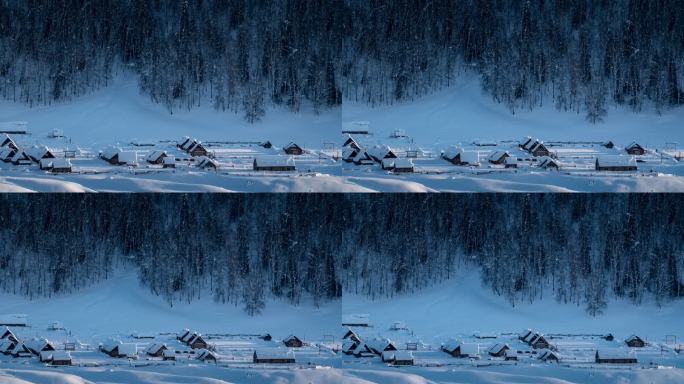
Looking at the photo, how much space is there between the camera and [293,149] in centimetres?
3316

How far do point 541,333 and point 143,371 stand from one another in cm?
751

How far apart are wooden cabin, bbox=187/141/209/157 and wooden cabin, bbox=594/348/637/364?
323 inches

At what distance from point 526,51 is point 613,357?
20.4 ft

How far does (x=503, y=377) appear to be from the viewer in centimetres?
3212

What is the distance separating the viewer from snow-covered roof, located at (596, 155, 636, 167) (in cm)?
3303

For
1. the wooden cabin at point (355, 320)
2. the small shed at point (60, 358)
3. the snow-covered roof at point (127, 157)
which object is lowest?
the small shed at point (60, 358)

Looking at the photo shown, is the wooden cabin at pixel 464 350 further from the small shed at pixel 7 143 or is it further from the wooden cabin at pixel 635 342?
the small shed at pixel 7 143

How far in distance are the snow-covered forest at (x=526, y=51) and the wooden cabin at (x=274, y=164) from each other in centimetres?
192

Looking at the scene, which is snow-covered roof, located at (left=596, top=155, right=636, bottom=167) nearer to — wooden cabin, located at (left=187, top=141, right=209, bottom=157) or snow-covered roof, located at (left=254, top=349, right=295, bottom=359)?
snow-covered roof, located at (left=254, top=349, right=295, bottom=359)

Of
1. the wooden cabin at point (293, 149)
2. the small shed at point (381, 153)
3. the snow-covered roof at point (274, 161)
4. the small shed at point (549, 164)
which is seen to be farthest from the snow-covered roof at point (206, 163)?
the small shed at point (549, 164)

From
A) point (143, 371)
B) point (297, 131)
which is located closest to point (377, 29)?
point (297, 131)

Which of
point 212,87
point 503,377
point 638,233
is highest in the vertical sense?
point 212,87

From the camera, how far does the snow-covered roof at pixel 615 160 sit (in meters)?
33.0

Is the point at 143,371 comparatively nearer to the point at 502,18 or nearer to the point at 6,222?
the point at 6,222
